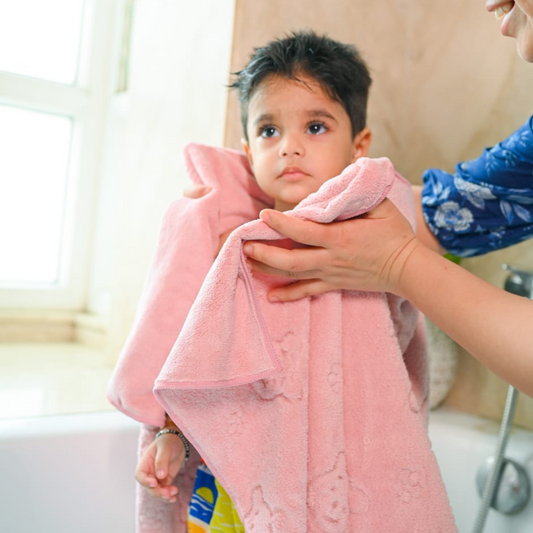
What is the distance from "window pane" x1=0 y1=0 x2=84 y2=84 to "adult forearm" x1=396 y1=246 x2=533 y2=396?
48.1 inches

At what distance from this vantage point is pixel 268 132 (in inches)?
33.4

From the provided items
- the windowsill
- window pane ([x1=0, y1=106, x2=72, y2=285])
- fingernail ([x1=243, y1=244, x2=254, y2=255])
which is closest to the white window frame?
window pane ([x1=0, y1=106, x2=72, y2=285])

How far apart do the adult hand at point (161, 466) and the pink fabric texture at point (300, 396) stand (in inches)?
2.0

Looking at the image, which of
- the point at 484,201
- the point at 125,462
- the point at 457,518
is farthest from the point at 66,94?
the point at 457,518

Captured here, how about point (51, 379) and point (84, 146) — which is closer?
point (51, 379)

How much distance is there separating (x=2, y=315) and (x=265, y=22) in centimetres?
95

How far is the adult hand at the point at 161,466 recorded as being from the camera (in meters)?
0.77

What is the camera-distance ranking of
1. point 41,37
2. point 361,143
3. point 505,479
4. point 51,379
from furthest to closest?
point 41,37 → point 51,379 → point 505,479 → point 361,143

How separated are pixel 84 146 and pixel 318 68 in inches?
39.3

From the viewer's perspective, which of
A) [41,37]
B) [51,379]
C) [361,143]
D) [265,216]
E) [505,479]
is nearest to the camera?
[265,216]

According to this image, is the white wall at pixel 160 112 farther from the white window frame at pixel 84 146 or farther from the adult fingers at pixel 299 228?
the adult fingers at pixel 299 228

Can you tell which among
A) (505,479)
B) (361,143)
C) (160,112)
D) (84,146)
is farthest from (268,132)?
(84,146)

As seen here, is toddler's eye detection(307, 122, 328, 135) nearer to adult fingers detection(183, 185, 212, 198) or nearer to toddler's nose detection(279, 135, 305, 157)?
toddler's nose detection(279, 135, 305, 157)

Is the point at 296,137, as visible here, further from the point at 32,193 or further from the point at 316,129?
the point at 32,193
